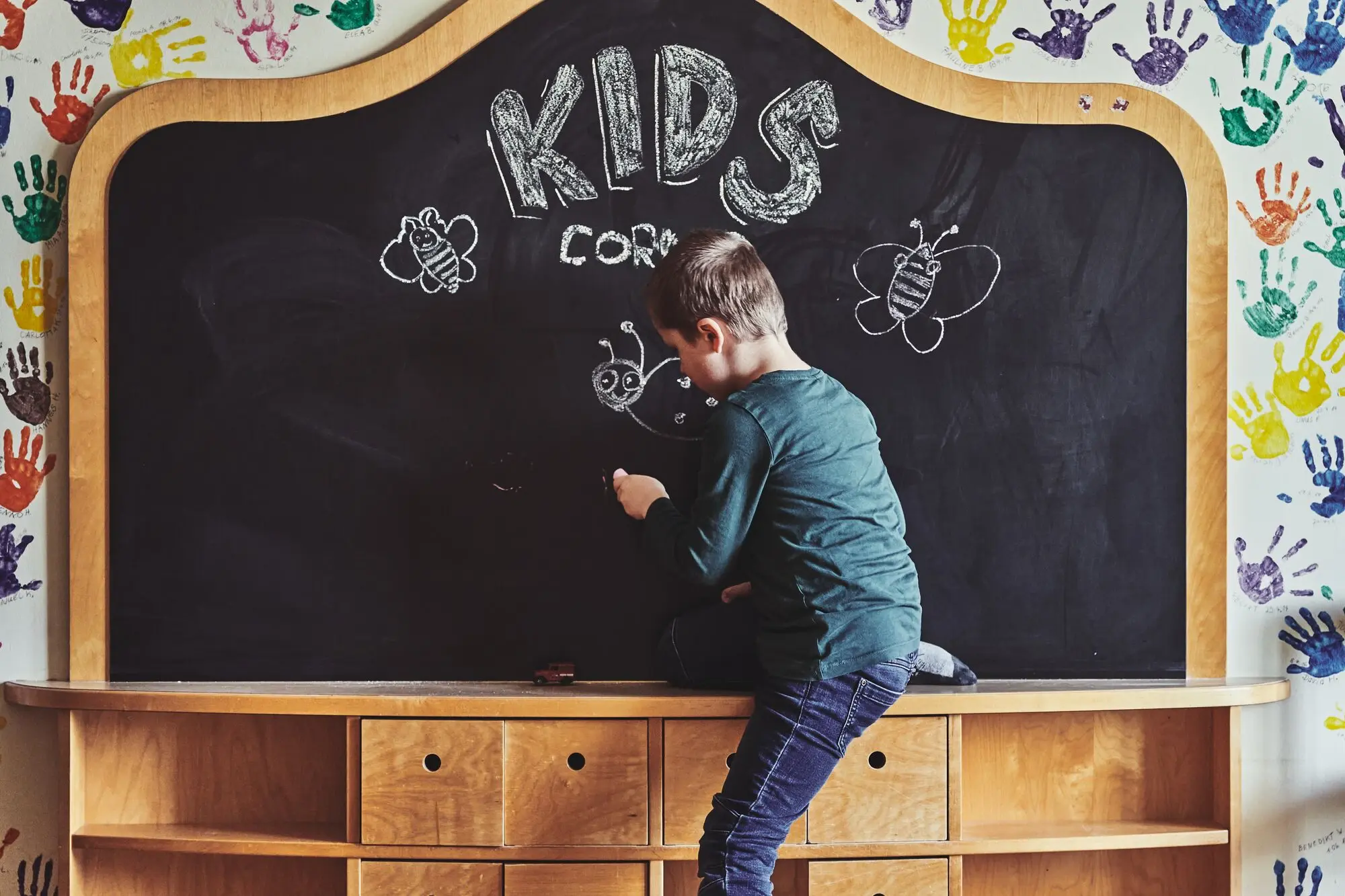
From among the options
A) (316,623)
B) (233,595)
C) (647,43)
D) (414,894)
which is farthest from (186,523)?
(647,43)

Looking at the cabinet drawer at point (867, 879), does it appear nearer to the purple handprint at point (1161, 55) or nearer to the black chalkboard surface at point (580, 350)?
the black chalkboard surface at point (580, 350)

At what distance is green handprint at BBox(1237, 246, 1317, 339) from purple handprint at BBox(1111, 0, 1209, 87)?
368mm

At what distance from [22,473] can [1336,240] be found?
240 centimetres

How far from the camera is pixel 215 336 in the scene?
1.92 m

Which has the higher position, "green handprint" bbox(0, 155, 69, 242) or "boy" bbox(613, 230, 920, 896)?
"green handprint" bbox(0, 155, 69, 242)

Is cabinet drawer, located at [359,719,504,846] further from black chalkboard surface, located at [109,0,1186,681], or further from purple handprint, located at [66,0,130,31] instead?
purple handprint, located at [66,0,130,31]

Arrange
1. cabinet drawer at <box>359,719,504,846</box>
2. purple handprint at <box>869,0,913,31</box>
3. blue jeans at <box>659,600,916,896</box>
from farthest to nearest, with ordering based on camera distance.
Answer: purple handprint at <box>869,0,913,31</box> < cabinet drawer at <box>359,719,504,846</box> < blue jeans at <box>659,600,916,896</box>

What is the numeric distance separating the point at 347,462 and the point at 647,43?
909mm

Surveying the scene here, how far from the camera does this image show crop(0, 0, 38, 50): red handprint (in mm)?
1956

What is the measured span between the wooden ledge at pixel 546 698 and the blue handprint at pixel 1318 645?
0.42 ft

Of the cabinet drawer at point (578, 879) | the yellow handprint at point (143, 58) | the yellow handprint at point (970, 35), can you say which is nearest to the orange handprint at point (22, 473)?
the yellow handprint at point (143, 58)

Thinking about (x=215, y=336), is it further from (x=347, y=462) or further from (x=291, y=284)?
(x=347, y=462)

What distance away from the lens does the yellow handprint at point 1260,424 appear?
1.99m

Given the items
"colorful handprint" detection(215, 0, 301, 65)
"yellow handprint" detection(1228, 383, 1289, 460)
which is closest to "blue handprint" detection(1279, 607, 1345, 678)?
"yellow handprint" detection(1228, 383, 1289, 460)
